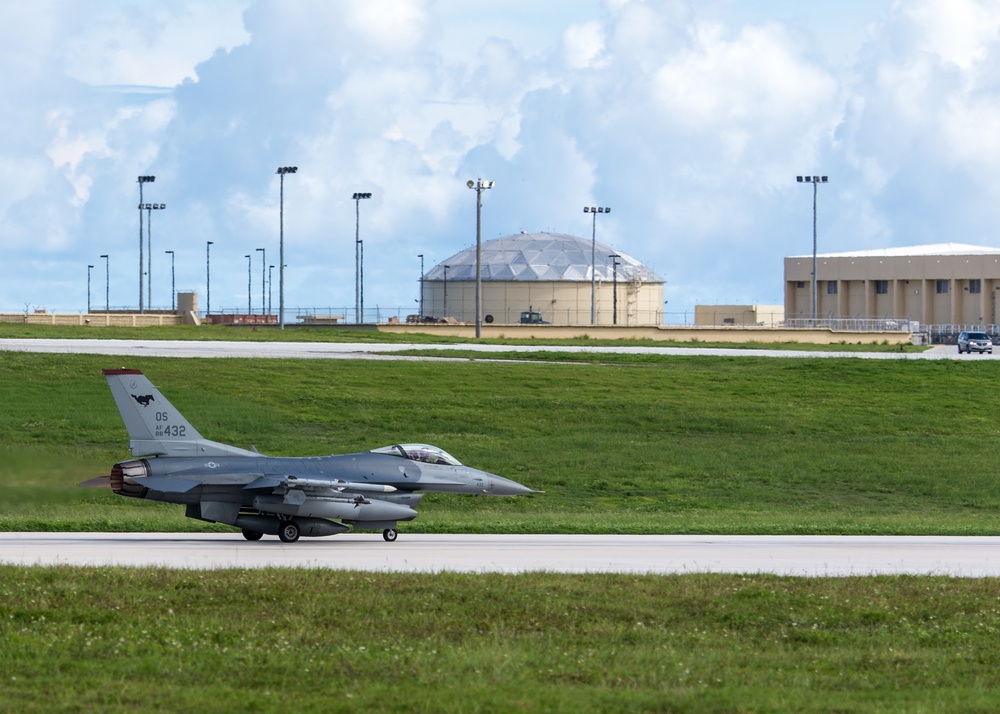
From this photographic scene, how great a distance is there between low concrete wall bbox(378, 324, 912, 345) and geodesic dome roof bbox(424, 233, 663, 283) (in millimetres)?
37937

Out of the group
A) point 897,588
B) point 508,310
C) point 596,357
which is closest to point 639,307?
point 508,310

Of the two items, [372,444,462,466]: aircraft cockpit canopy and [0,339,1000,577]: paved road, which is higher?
[372,444,462,466]: aircraft cockpit canopy

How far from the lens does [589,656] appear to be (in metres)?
15.4

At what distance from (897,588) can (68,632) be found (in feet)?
38.3

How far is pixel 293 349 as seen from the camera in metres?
69.8

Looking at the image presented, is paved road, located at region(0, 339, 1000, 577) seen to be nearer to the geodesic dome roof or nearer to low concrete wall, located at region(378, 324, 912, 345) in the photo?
low concrete wall, located at region(378, 324, 912, 345)

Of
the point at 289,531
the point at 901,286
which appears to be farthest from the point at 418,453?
the point at 901,286

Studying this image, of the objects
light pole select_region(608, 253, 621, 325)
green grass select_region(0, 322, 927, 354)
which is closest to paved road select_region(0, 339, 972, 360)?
green grass select_region(0, 322, 927, 354)

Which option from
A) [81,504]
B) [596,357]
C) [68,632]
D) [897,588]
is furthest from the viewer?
[596,357]

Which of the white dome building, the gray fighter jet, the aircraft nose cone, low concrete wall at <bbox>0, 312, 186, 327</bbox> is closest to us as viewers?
the gray fighter jet

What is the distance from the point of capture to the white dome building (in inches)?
5458

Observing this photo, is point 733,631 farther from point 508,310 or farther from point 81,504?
point 508,310

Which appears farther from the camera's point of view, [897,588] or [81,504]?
[81,504]

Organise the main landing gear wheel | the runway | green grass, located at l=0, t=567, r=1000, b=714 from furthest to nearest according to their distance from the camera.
A: the main landing gear wheel
the runway
green grass, located at l=0, t=567, r=1000, b=714
